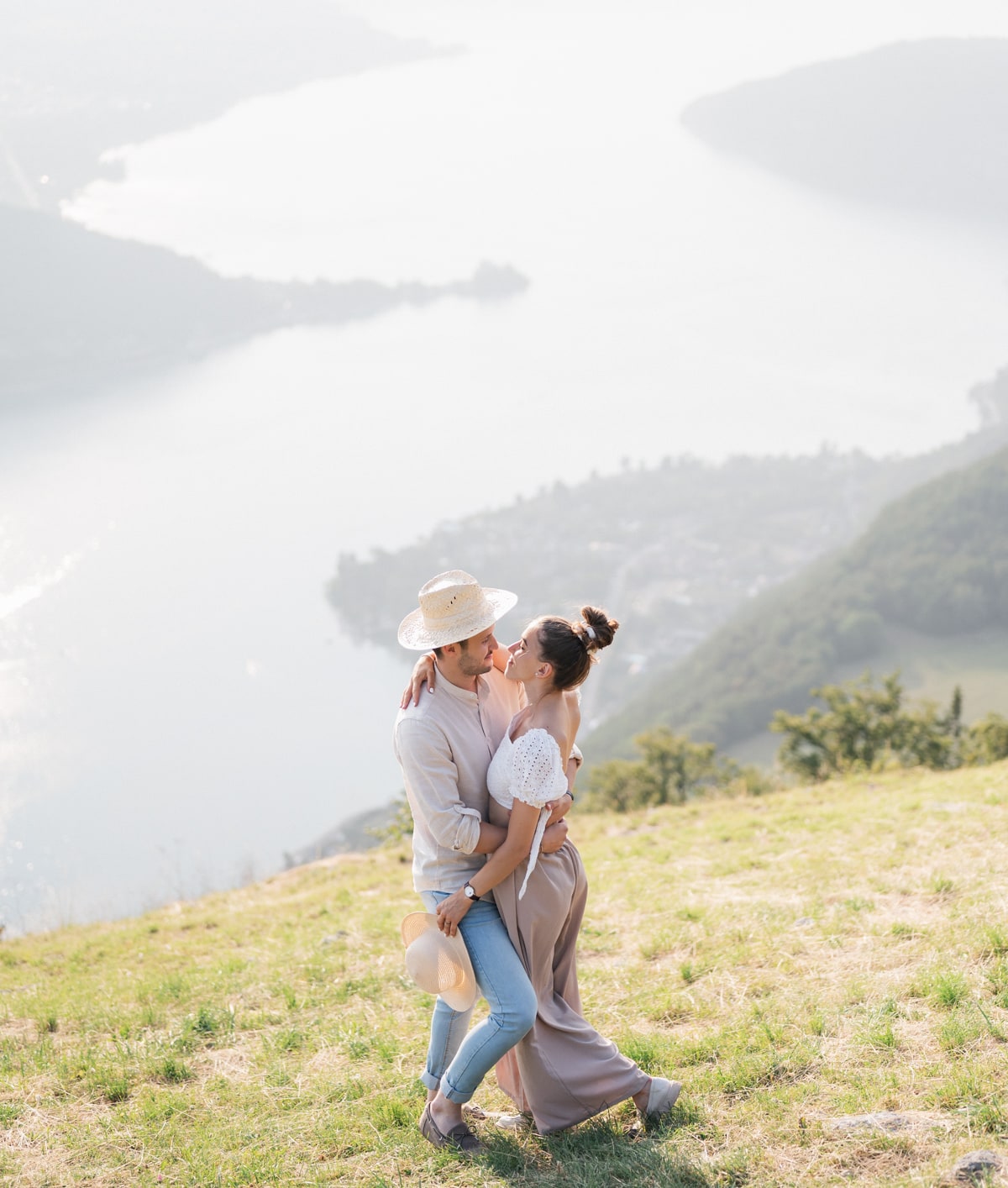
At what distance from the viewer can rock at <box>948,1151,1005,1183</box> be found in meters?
2.93

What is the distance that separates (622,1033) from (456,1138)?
1.05 m

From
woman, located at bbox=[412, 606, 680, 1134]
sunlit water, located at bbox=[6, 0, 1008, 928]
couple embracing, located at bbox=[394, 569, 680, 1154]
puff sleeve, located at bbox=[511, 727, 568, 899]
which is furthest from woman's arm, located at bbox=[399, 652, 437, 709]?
sunlit water, located at bbox=[6, 0, 1008, 928]

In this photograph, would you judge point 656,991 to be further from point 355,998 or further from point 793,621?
point 793,621

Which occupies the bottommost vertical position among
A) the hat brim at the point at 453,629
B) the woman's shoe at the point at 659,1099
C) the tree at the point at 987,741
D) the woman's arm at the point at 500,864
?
the tree at the point at 987,741

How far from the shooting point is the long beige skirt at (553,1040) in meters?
3.40

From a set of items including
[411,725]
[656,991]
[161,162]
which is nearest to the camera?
[411,725]

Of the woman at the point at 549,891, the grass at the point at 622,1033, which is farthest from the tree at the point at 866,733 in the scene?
the woman at the point at 549,891

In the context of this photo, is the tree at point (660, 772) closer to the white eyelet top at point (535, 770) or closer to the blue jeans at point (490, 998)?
the blue jeans at point (490, 998)

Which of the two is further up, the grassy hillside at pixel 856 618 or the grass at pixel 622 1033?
the grass at pixel 622 1033

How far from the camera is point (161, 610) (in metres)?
117

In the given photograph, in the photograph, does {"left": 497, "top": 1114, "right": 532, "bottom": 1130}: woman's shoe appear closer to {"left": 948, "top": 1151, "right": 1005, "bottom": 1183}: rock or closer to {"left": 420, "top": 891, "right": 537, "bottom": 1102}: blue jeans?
{"left": 420, "top": 891, "right": 537, "bottom": 1102}: blue jeans

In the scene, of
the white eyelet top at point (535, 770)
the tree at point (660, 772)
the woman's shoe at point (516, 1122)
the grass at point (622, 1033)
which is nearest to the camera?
the white eyelet top at point (535, 770)

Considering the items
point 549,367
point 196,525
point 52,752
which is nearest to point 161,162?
point 549,367

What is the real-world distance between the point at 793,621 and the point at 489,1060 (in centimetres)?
7652
